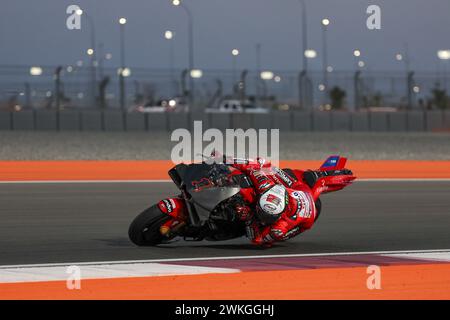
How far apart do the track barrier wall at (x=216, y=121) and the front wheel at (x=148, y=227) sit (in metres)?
35.8

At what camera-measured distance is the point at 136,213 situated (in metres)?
14.1

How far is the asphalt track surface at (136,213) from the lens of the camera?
1043cm

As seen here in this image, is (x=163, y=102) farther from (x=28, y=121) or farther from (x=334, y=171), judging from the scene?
(x=334, y=171)

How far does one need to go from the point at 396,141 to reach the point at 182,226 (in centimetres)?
2800

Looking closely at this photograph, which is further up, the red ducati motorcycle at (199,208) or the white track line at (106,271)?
the red ducati motorcycle at (199,208)

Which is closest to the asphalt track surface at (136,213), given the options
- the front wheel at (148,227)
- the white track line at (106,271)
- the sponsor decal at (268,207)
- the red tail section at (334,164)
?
the front wheel at (148,227)

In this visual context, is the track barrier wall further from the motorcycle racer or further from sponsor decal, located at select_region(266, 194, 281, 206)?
sponsor decal, located at select_region(266, 194, 281, 206)

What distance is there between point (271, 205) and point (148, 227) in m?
1.23

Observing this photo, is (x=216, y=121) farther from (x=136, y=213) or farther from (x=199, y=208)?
(x=199, y=208)

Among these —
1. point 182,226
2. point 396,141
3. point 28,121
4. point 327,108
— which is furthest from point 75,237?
point 327,108

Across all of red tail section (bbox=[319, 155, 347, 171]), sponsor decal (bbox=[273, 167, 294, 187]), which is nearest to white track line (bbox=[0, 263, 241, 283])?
sponsor decal (bbox=[273, 167, 294, 187])

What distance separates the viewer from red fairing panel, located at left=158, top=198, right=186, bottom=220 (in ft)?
33.1

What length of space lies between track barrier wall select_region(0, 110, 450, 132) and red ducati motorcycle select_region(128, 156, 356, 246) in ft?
118

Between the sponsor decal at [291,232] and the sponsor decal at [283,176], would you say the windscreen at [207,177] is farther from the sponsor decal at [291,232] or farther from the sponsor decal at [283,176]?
the sponsor decal at [291,232]
